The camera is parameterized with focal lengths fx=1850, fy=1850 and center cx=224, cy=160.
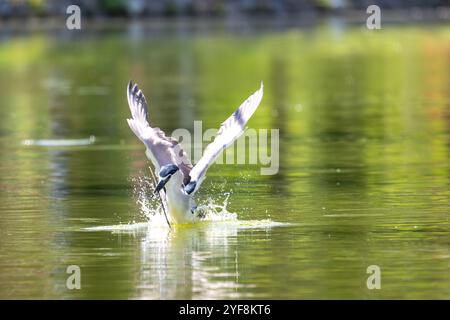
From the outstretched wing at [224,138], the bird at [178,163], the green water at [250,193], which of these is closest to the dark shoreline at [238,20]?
the green water at [250,193]

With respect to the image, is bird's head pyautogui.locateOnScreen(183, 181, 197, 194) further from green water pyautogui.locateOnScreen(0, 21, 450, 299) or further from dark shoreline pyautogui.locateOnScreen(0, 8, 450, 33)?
dark shoreline pyautogui.locateOnScreen(0, 8, 450, 33)

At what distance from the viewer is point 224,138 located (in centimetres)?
1952

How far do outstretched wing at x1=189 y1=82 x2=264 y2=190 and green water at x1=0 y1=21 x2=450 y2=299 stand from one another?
0.66 metres

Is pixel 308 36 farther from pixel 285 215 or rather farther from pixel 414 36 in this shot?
pixel 285 215

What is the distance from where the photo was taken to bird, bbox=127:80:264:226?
750 inches

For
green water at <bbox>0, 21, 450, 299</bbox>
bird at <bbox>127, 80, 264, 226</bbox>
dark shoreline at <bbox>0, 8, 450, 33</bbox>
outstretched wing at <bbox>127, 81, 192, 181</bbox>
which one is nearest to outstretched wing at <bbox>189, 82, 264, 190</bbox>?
bird at <bbox>127, 80, 264, 226</bbox>

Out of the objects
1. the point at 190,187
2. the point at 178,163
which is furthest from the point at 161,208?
the point at 190,187

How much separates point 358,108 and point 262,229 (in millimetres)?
18983

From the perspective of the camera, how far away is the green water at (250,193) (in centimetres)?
1644

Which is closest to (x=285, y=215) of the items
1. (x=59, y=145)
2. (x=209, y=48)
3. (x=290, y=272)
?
(x=290, y=272)

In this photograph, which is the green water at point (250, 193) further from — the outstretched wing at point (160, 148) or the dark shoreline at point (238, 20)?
the dark shoreline at point (238, 20)

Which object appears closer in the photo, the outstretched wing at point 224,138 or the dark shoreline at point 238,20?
the outstretched wing at point 224,138

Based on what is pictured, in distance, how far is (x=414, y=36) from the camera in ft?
282

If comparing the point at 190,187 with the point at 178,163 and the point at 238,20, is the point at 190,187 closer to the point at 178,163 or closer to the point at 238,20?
the point at 178,163
